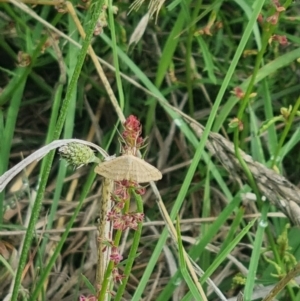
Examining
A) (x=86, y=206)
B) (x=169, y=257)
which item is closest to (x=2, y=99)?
(x=86, y=206)

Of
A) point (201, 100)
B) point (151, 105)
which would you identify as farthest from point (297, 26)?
point (151, 105)

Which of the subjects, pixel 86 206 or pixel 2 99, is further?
pixel 86 206

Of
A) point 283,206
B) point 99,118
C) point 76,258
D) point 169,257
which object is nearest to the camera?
point 283,206

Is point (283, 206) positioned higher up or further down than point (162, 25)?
further down

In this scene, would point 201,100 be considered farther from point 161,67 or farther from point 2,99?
point 2,99

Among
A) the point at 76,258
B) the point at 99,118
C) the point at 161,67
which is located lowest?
the point at 76,258

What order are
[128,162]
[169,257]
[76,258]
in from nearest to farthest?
[128,162], [169,257], [76,258]
